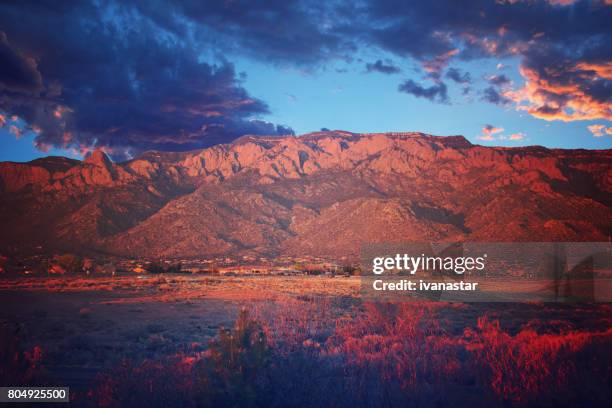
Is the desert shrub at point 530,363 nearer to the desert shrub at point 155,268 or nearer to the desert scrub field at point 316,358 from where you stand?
the desert scrub field at point 316,358

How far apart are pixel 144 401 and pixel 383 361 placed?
5101 millimetres

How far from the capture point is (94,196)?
327 feet

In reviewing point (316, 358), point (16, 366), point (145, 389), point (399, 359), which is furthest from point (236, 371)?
point (16, 366)

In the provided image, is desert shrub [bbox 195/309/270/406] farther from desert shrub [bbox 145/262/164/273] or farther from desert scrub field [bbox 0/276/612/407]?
desert shrub [bbox 145/262/164/273]

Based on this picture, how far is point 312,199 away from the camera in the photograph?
325ft

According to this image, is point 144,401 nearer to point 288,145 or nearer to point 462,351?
point 462,351

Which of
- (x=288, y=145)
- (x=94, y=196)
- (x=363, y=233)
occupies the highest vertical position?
(x=288, y=145)

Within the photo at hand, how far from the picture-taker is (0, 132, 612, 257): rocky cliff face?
236 ft

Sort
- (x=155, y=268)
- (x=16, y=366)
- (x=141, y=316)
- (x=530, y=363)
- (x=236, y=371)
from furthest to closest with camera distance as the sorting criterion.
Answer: (x=155, y=268)
(x=141, y=316)
(x=530, y=363)
(x=16, y=366)
(x=236, y=371)

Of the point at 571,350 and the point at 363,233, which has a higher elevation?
the point at 363,233

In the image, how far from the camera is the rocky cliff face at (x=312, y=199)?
71938 mm

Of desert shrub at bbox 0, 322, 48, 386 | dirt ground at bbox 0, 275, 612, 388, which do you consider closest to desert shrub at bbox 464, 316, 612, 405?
dirt ground at bbox 0, 275, 612, 388

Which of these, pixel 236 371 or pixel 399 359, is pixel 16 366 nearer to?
pixel 236 371

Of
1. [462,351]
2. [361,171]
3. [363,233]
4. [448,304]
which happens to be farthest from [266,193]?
[462,351]
